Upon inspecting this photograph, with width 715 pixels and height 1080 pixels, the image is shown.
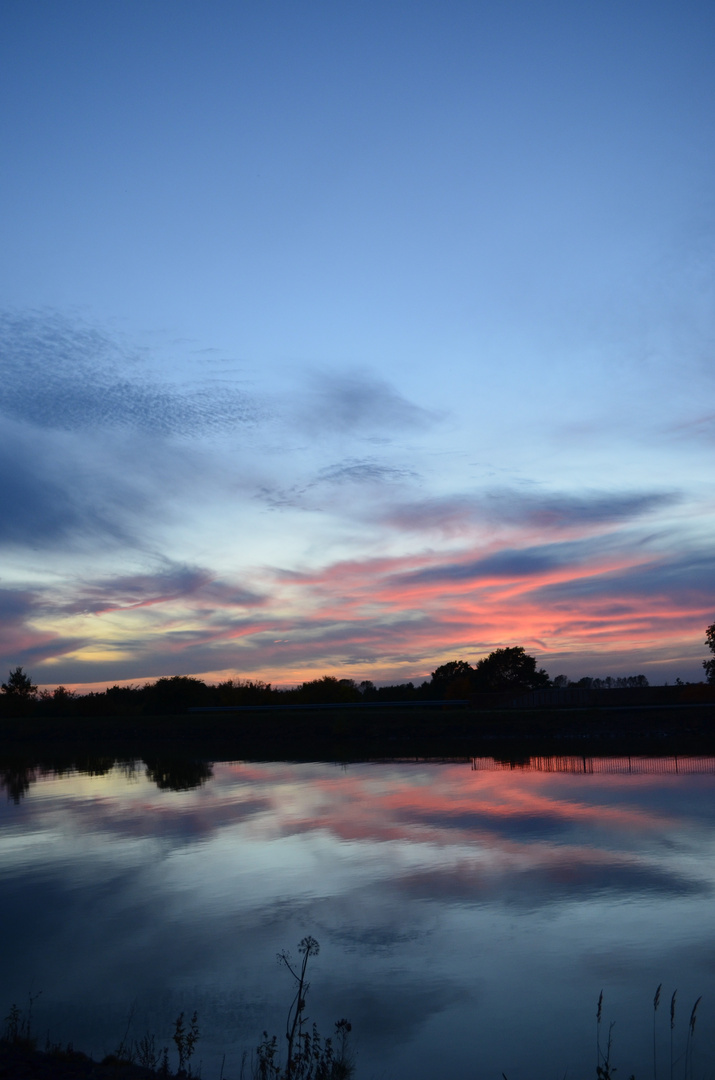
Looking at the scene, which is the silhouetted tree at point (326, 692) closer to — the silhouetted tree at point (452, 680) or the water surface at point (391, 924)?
the silhouetted tree at point (452, 680)

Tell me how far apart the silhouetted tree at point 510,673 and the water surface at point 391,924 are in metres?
102

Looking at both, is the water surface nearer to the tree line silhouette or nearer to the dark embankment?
the dark embankment

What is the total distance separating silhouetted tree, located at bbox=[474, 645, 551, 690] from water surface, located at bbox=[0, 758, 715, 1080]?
10181 cm

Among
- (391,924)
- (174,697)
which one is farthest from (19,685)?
(391,924)

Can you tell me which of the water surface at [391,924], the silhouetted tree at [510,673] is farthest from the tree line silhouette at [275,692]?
the water surface at [391,924]

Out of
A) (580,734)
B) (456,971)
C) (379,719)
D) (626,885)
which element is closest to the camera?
(456,971)

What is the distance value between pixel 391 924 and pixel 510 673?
119255mm

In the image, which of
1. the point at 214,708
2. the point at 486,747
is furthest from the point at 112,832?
the point at 214,708

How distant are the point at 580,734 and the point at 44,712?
82172mm

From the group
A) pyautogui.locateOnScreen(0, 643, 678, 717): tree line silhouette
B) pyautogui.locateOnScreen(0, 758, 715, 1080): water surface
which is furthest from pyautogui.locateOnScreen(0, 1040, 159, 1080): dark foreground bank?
pyautogui.locateOnScreen(0, 643, 678, 717): tree line silhouette

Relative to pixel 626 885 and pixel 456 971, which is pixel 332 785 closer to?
pixel 626 885

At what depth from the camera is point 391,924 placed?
13977 mm

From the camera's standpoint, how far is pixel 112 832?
24.6 metres

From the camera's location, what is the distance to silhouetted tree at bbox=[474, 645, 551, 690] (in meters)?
128
